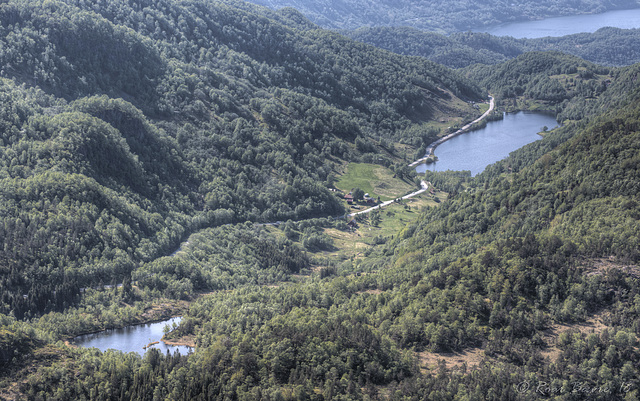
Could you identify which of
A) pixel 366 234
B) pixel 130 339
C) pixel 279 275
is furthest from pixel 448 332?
pixel 366 234

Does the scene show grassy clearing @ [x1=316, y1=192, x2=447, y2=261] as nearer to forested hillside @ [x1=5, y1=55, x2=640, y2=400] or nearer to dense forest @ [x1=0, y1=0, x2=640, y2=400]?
dense forest @ [x1=0, y1=0, x2=640, y2=400]

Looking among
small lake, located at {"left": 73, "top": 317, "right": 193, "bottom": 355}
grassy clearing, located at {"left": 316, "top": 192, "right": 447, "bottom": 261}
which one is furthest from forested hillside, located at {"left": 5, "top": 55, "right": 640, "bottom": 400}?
grassy clearing, located at {"left": 316, "top": 192, "right": 447, "bottom": 261}

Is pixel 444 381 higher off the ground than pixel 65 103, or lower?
lower

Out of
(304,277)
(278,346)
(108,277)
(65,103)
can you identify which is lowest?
(304,277)

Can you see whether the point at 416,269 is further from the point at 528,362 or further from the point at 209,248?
the point at 209,248

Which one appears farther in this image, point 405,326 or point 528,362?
point 405,326

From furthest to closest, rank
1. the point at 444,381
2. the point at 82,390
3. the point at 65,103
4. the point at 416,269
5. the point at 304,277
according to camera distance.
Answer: the point at 65,103
the point at 304,277
the point at 416,269
the point at 82,390
the point at 444,381

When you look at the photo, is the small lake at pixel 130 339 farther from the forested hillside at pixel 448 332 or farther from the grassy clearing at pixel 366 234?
the grassy clearing at pixel 366 234

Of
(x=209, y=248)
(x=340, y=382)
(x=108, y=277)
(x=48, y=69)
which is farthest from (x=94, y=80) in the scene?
(x=340, y=382)

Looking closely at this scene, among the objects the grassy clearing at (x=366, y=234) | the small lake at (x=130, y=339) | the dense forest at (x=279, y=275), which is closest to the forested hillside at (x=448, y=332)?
the dense forest at (x=279, y=275)

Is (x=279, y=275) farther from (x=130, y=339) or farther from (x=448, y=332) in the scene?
(x=448, y=332)
